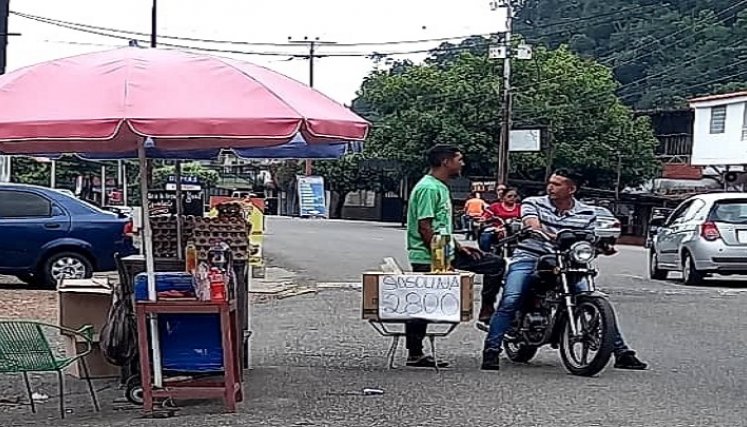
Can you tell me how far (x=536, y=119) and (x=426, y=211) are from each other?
42076mm

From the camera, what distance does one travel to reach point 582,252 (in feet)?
31.8

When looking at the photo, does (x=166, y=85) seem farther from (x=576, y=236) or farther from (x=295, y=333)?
(x=295, y=333)

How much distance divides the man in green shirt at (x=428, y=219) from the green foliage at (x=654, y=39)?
170ft

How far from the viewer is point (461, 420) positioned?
26.0 ft

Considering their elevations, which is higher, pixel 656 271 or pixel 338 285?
pixel 656 271

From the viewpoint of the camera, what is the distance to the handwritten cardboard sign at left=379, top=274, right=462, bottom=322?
9977 mm

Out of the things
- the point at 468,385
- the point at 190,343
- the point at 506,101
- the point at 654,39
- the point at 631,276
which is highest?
the point at 654,39

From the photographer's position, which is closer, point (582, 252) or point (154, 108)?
point (154, 108)

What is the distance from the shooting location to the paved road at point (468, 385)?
8039 millimetres

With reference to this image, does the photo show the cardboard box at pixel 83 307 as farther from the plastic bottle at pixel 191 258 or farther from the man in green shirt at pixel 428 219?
the man in green shirt at pixel 428 219

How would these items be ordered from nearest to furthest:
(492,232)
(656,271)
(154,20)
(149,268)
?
(149,268) < (492,232) < (656,271) < (154,20)

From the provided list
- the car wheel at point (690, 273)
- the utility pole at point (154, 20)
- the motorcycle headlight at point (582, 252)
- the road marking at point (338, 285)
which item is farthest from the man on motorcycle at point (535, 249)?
the utility pole at point (154, 20)

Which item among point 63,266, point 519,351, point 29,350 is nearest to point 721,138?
point 63,266

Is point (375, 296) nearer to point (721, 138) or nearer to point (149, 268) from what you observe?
point (149, 268)
